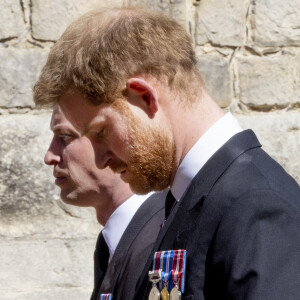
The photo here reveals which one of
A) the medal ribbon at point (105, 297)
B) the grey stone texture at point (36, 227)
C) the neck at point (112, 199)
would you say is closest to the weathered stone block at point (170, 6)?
the grey stone texture at point (36, 227)

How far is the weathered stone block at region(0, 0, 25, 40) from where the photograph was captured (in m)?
3.65

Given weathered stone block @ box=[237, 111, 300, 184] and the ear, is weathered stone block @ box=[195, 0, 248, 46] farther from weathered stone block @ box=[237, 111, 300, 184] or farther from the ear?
the ear

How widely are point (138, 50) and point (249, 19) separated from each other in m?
2.02

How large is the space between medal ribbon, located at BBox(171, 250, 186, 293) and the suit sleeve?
0.31 ft

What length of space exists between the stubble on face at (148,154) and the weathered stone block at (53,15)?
1868mm

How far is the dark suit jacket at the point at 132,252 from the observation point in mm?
2312

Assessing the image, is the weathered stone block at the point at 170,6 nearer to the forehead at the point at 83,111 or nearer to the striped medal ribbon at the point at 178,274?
the forehead at the point at 83,111

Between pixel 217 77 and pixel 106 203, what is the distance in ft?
4.02

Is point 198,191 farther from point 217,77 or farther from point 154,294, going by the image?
point 217,77

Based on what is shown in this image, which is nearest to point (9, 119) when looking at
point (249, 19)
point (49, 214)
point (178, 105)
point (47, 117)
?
point (47, 117)

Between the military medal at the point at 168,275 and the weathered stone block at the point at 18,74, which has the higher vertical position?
the military medal at the point at 168,275

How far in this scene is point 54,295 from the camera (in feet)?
11.9

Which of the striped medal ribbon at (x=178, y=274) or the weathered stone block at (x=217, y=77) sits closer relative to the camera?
the striped medal ribbon at (x=178, y=274)

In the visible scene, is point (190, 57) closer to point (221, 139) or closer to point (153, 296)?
point (221, 139)
